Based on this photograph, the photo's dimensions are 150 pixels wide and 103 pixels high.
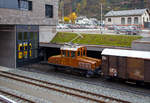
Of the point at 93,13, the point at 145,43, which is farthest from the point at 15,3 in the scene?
the point at 93,13

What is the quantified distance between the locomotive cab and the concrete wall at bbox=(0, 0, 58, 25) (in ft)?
22.8

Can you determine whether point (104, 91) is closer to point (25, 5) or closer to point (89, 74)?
point (89, 74)

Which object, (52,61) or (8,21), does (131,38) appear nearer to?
(52,61)

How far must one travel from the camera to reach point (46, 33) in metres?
25.8

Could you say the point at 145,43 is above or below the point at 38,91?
above

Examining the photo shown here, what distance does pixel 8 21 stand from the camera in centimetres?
1906

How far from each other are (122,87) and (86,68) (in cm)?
376

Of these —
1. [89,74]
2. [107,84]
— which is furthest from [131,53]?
[89,74]

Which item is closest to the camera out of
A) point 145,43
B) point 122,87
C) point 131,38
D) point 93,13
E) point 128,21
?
point 122,87

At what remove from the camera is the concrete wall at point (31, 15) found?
743 inches

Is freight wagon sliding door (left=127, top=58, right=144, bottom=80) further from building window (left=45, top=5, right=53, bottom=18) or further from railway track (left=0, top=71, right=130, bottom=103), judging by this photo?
building window (left=45, top=5, right=53, bottom=18)

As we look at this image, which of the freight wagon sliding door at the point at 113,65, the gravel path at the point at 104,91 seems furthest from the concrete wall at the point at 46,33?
the freight wagon sliding door at the point at 113,65

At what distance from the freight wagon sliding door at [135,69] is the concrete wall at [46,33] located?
14.5 m

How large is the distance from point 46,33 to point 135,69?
15.6m
